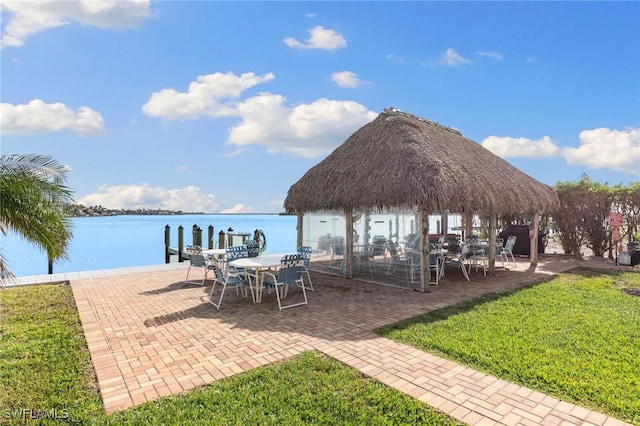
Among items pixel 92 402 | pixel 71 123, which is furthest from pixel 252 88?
pixel 92 402

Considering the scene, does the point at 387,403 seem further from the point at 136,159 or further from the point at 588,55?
the point at 136,159

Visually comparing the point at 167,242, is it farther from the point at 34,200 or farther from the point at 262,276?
the point at 34,200

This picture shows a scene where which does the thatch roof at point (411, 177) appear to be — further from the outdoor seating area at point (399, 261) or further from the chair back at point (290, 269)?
the chair back at point (290, 269)

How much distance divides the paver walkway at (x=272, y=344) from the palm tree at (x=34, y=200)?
61.7 inches

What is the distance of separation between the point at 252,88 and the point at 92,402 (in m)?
9.68

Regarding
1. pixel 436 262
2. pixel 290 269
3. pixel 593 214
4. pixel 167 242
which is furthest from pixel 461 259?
pixel 167 242

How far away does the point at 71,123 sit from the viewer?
28.6ft

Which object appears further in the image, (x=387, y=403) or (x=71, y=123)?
(x=71, y=123)

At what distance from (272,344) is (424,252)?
456cm

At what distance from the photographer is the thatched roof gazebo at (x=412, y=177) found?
795 centimetres

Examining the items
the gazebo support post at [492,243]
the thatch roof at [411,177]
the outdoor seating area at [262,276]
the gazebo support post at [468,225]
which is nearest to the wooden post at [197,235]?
the thatch roof at [411,177]

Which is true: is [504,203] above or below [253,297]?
above

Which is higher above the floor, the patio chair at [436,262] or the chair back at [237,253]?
the chair back at [237,253]

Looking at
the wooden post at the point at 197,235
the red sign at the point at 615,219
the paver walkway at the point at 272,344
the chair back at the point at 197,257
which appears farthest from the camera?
the wooden post at the point at 197,235
